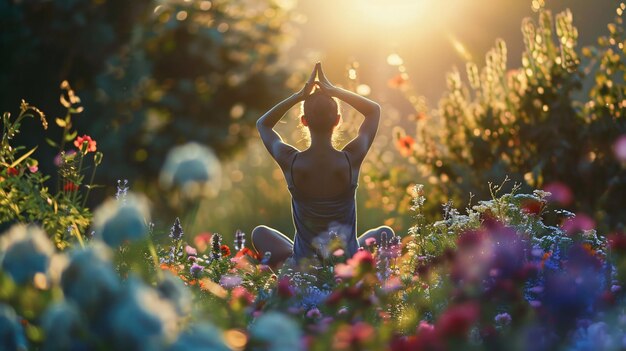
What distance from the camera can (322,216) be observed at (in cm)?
470

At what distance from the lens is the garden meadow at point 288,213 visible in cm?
196

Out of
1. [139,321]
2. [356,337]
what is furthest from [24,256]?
[356,337]

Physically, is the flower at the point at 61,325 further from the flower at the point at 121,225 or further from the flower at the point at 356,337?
the flower at the point at 356,337

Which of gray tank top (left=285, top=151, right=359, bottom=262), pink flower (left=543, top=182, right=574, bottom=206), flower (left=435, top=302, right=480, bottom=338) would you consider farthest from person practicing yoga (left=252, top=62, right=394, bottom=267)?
flower (left=435, top=302, right=480, bottom=338)

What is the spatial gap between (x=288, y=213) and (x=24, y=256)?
6.10m

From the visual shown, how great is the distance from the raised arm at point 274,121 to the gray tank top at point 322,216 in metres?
→ 0.10

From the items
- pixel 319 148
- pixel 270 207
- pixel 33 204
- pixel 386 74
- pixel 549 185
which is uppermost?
pixel 386 74

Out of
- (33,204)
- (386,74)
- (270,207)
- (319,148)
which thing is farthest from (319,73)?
(386,74)

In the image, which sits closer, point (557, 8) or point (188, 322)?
point (188, 322)

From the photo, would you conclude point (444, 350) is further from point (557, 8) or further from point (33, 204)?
point (557, 8)

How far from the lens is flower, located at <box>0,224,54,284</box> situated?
6.50 ft

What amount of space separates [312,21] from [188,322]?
58.8 ft

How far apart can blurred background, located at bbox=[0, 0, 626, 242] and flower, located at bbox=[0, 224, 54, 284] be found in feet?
10.0

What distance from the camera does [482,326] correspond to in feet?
8.57
